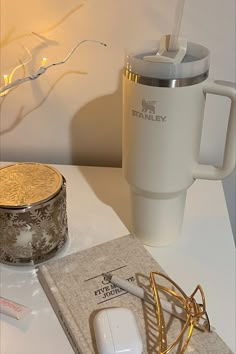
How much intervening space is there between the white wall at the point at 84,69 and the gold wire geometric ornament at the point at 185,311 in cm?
34

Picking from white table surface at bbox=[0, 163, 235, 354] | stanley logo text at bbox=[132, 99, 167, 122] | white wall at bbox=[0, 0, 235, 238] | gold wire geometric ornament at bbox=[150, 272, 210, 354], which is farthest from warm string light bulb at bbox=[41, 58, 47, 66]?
gold wire geometric ornament at bbox=[150, 272, 210, 354]

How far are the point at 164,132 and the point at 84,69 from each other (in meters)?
0.27

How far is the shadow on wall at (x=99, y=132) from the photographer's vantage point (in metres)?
0.79

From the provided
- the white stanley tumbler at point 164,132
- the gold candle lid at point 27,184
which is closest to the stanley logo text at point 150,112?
the white stanley tumbler at point 164,132

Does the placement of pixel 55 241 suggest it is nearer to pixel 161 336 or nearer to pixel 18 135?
pixel 161 336

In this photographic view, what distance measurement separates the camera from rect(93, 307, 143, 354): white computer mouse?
1.49 feet

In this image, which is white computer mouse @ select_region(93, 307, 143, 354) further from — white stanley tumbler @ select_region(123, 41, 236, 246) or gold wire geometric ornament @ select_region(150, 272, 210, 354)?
white stanley tumbler @ select_region(123, 41, 236, 246)

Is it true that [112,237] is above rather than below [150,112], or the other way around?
below

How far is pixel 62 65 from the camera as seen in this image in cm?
76

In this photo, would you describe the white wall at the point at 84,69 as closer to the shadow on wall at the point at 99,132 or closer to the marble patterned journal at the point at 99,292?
the shadow on wall at the point at 99,132

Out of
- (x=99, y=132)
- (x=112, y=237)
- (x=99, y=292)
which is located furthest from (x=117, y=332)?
(x=99, y=132)

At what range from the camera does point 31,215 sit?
554mm

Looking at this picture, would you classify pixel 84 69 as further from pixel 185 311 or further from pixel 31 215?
pixel 185 311

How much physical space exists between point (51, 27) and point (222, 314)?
0.49 meters
